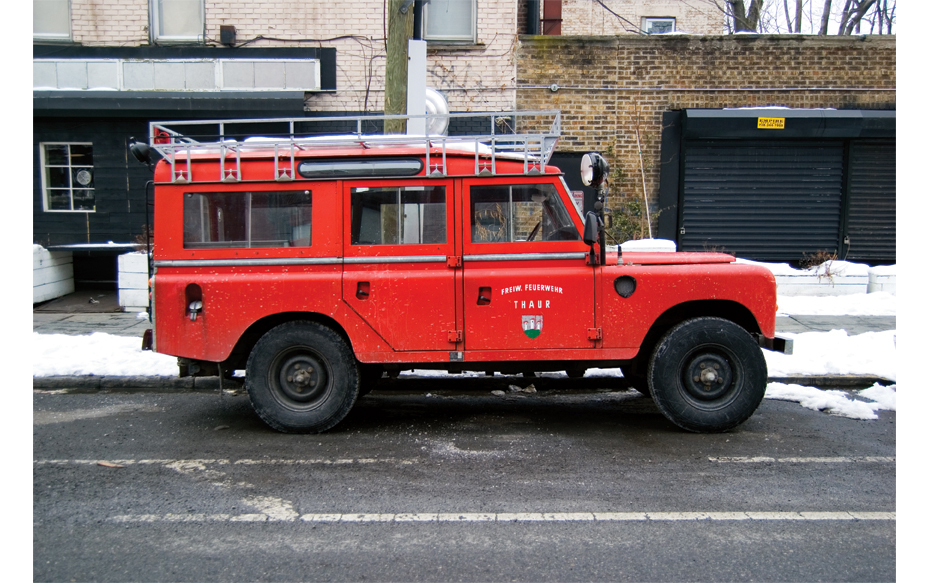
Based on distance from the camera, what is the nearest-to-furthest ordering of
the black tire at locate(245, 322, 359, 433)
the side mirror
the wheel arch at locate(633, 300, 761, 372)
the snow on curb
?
the side mirror, the black tire at locate(245, 322, 359, 433), the wheel arch at locate(633, 300, 761, 372), the snow on curb

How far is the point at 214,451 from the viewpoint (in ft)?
17.1

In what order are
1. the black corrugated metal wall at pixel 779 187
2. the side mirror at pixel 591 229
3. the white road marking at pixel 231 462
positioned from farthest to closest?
the black corrugated metal wall at pixel 779 187 < the side mirror at pixel 591 229 < the white road marking at pixel 231 462

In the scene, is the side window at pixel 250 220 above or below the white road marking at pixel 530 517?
above

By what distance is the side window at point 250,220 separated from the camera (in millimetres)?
5488

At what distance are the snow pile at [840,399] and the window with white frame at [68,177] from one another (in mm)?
12129

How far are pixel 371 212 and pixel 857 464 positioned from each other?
4.01 m

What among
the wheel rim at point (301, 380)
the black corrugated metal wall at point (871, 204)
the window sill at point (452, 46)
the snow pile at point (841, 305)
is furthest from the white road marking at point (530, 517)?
the black corrugated metal wall at point (871, 204)

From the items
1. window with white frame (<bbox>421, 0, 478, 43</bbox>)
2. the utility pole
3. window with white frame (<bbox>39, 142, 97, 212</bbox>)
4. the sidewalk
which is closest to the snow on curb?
the sidewalk

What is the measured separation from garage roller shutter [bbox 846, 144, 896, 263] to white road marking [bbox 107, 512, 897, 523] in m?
10.7

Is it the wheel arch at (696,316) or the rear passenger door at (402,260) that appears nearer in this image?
the rear passenger door at (402,260)

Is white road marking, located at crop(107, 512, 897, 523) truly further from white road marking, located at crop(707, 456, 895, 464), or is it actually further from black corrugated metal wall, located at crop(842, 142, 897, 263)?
black corrugated metal wall, located at crop(842, 142, 897, 263)

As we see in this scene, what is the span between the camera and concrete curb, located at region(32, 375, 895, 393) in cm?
714

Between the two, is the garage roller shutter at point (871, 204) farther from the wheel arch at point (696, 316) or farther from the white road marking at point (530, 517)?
the white road marking at point (530, 517)

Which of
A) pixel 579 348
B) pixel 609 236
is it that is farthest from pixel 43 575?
pixel 609 236
